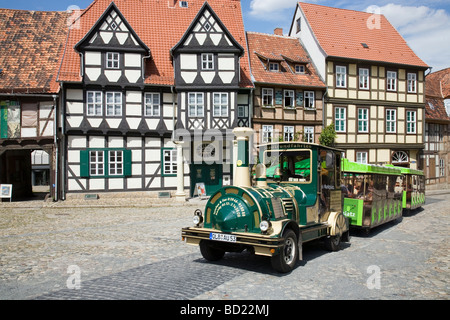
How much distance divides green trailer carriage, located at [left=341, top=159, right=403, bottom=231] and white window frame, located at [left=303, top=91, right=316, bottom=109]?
11.1 m

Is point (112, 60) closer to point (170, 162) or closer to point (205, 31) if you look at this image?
point (205, 31)

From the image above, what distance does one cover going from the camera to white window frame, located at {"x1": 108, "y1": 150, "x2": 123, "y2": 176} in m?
21.3

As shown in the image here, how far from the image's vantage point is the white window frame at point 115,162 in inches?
840

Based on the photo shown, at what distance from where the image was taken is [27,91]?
2031 centimetres

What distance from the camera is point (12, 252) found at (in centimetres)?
884

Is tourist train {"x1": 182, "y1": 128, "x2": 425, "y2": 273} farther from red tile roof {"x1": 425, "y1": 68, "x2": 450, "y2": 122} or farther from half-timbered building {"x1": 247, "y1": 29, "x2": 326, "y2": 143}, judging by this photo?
red tile roof {"x1": 425, "y1": 68, "x2": 450, "y2": 122}

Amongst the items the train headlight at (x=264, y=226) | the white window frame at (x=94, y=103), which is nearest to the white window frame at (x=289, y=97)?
the white window frame at (x=94, y=103)

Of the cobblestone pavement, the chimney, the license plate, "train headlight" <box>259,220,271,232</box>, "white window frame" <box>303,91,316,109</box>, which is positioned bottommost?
the cobblestone pavement

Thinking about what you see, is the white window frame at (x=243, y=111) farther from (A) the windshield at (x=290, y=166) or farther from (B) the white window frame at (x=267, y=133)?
(A) the windshield at (x=290, y=166)

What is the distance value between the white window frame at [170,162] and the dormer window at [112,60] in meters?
5.25

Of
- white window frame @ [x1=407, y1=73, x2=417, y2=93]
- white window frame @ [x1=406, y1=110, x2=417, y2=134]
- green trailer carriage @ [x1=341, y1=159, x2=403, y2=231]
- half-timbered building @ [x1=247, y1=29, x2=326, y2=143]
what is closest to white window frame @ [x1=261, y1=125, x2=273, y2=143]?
half-timbered building @ [x1=247, y1=29, x2=326, y2=143]
